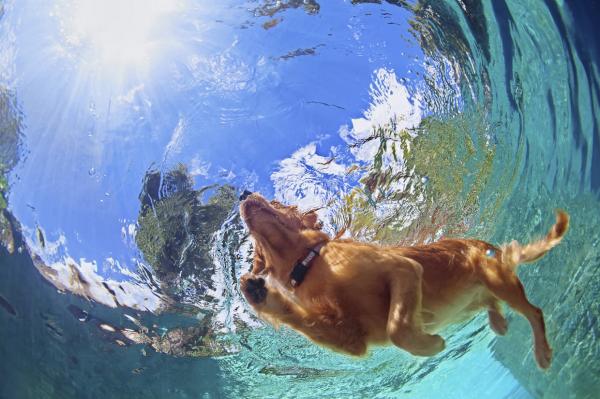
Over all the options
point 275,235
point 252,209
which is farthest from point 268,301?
point 252,209

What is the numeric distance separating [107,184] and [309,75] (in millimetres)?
2717

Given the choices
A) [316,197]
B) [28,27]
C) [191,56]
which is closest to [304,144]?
[316,197]

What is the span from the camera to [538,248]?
4.25 meters


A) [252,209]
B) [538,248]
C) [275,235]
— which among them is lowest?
[538,248]

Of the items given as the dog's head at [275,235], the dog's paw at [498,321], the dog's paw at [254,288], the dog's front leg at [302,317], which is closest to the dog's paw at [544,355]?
the dog's paw at [498,321]

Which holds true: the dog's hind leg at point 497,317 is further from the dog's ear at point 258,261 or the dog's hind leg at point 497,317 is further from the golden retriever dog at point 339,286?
the dog's ear at point 258,261

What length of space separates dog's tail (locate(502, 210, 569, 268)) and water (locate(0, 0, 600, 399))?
1908mm

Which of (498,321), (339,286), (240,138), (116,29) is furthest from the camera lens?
(240,138)

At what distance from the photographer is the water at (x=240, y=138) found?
464 cm

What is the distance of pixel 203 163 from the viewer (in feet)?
17.0

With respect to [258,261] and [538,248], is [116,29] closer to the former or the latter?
[258,261]

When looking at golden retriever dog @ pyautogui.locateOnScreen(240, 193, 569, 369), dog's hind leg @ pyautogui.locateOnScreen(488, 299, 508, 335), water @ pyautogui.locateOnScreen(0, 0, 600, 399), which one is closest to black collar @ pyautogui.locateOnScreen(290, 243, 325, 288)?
golden retriever dog @ pyautogui.locateOnScreen(240, 193, 569, 369)

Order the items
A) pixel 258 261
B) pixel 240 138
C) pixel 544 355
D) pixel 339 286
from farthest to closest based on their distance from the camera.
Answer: pixel 240 138, pixel 544 355, pixel 258 261, pixel 339 286

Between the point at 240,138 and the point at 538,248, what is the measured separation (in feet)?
10.7
